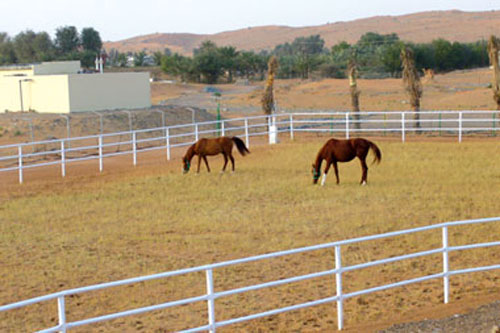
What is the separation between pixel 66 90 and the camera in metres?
42.6

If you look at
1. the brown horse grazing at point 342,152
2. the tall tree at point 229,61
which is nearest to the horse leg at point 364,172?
the brown horse grazing at point 342,152

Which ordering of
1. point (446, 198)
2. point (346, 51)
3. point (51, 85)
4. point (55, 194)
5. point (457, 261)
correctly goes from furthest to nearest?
1. point (346, 51)
2. point (51, 85)
3. point (55, 194)
4. point (446, 198)
5. point (457, 261)

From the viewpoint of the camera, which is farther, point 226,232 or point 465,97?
point 465,97

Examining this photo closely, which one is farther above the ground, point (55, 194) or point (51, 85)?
point (51, 85)

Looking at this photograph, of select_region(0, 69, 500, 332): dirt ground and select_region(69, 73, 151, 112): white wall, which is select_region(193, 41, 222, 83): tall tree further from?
select_region(69, 73, 151, 112): white wall

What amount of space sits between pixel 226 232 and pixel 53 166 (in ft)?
48.2

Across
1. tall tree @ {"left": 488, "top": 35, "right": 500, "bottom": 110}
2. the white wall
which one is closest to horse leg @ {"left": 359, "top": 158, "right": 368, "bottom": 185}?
tall tree @ {"left": 488, "top": 35, "right": 500, "bottom": 110}

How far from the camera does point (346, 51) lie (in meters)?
113

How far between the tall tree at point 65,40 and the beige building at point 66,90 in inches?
3105

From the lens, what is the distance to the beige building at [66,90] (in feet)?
141

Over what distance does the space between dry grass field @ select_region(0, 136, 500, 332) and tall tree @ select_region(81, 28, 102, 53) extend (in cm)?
10832

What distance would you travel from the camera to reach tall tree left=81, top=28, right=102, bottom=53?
12850 centimetres

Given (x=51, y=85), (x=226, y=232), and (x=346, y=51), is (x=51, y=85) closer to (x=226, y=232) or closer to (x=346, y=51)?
(x=226, y=232)

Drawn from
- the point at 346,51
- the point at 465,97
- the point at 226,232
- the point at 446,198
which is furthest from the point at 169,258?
the point at 346,51
